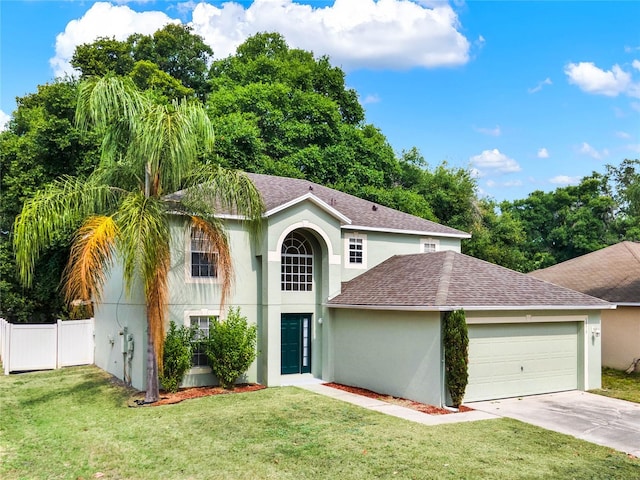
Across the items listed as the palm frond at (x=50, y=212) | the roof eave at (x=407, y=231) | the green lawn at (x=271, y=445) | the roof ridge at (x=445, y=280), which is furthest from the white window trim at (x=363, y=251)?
the palm frond at (x=50, y=212)

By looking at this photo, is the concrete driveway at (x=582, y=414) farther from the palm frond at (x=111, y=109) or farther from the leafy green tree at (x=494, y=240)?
the leafy green tree at (x=494, y=240)

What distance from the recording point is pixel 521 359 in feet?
49.3

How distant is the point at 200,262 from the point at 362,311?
195 inches

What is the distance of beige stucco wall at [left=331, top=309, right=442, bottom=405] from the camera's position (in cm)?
1379

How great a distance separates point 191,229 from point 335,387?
6.19m

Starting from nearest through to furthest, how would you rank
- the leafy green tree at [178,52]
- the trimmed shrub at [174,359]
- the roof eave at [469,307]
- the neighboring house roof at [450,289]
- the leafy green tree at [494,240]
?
the roof eave at [469,307] → the neighboring house roof at [450,289] → the trimmed shrub at [174,359] → the leafy green tree at [494,240] → the leafy green tree at [178,52]

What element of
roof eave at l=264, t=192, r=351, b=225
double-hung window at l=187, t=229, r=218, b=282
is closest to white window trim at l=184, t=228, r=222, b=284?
double-hung window at l=187, t=229, r=218, b=282

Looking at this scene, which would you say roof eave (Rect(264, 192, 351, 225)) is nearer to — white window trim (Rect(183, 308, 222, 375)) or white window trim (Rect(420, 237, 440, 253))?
white window trim (Rect(183, 308, 222, 375))

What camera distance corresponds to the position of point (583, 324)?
16234 millimetres

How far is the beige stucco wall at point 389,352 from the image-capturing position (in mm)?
13789

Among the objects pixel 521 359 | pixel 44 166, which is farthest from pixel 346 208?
pixel 44 166

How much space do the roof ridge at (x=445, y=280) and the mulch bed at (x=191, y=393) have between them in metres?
5.75

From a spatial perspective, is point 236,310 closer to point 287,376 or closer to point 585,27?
point 287,376

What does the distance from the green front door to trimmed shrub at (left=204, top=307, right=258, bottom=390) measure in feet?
5.08
